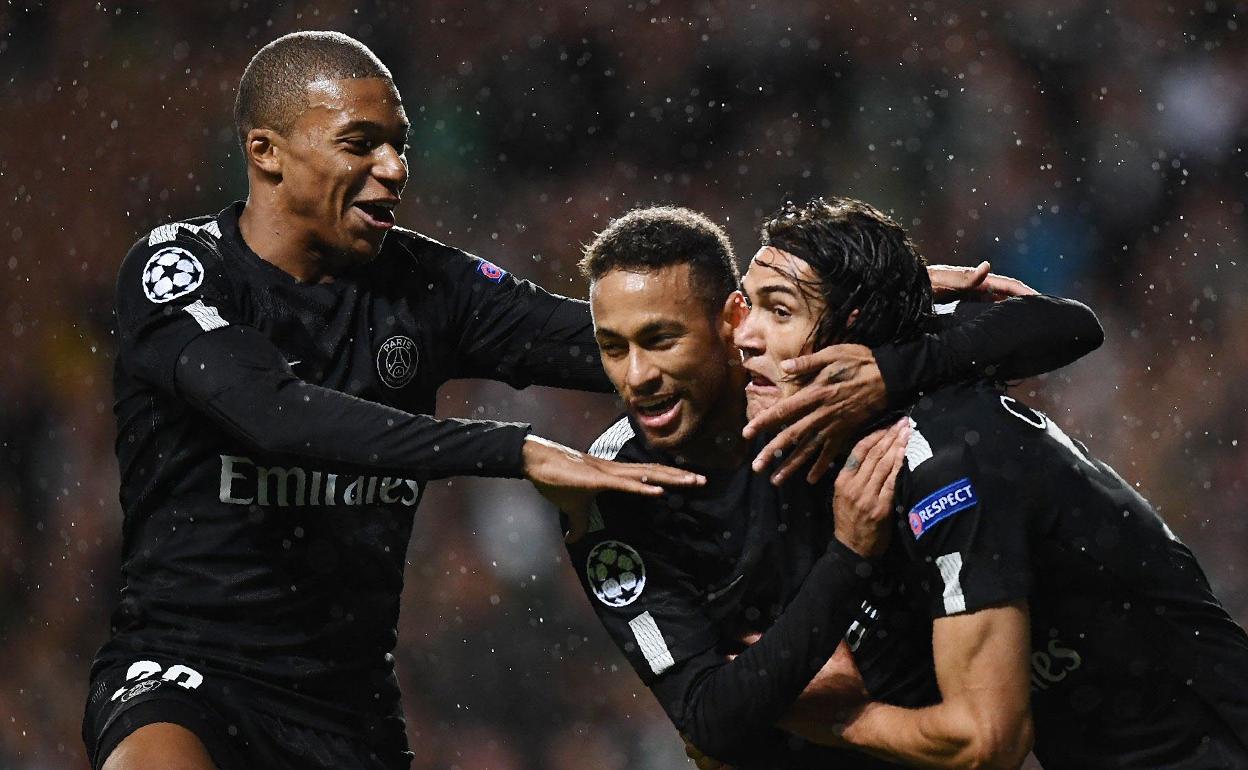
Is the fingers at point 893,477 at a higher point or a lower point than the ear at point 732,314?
lower

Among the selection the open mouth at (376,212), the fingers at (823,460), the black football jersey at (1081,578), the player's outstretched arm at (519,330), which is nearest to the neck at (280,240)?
the open mouth at (376,212)

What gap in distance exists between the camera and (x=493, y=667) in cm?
638

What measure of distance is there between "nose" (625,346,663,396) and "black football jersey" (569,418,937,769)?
0.47 feet

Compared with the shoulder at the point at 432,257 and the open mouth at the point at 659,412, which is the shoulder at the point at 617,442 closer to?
the open mouth at the point at 659,412

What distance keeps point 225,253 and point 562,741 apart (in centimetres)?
345

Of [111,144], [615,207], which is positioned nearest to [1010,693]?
[615,207]

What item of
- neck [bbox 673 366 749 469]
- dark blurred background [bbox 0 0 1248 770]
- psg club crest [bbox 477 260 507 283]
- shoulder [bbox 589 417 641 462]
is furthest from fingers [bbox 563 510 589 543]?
dark blurred background [bbox 0 0 1248 770]

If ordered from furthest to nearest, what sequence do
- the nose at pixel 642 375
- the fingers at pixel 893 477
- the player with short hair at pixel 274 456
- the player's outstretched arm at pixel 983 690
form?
the player with short hair at pixel 274 456
the nose at pixel 642 375
the fingers at pixel 893 477
the player's outstretched arm at pixel 983 690

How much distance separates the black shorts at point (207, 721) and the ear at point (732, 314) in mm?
1314

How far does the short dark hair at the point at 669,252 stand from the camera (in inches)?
120

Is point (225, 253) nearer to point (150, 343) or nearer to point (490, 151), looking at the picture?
point (150, 343)

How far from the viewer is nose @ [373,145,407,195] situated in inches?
131

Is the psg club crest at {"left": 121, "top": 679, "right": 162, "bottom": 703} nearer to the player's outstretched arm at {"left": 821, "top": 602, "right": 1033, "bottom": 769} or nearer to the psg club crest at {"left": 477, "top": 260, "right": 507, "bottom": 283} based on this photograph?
the psg club crest at {"left": 477, "top": 260, "right": 507, "bottom": 283}

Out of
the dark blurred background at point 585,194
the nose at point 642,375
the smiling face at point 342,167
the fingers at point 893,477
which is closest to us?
the fingers at point 893,477
